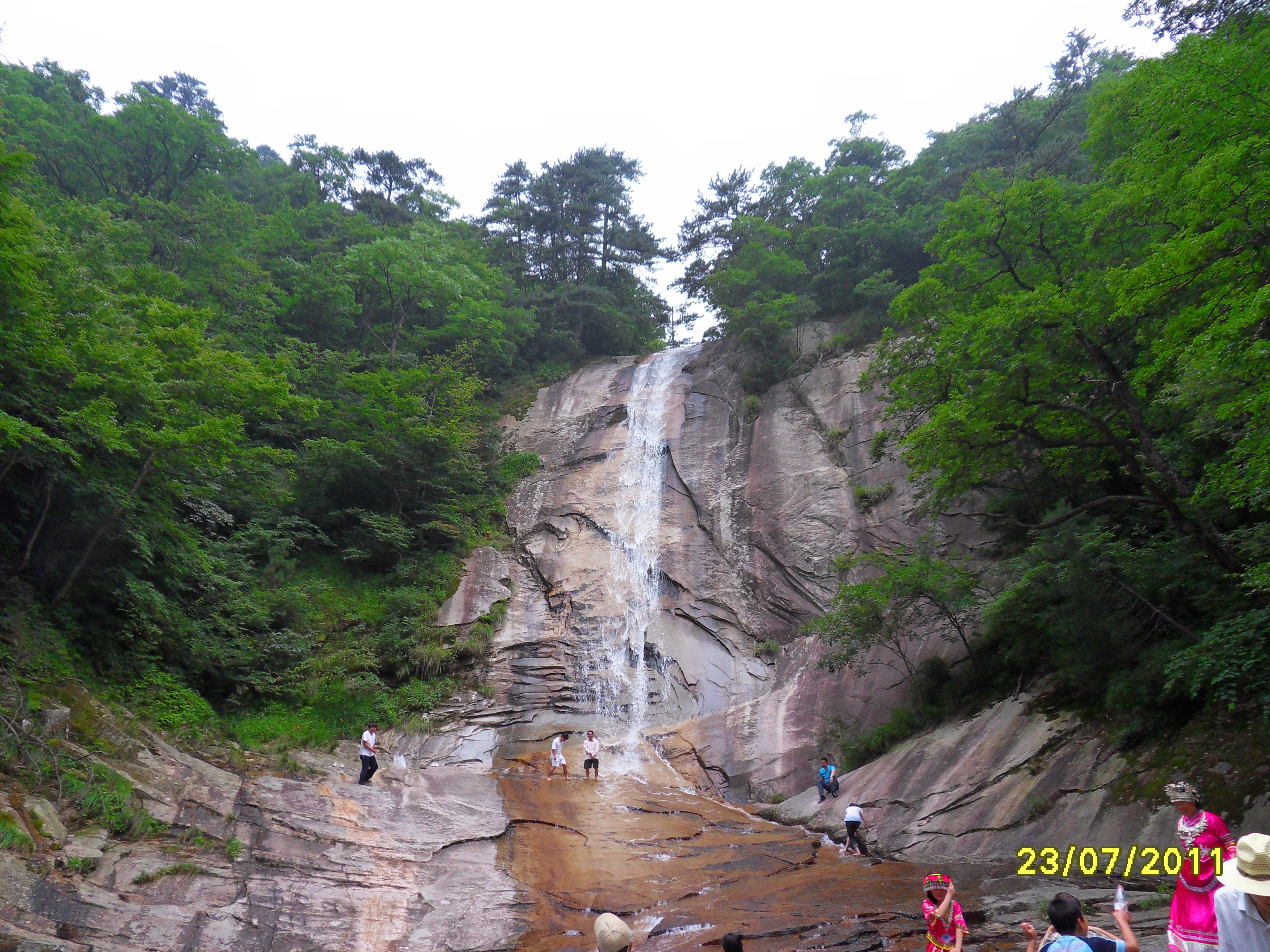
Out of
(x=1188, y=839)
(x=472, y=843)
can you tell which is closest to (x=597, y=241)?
(x=472, y=843)

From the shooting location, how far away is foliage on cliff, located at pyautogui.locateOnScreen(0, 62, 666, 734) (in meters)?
10.5

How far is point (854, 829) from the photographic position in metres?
10.2

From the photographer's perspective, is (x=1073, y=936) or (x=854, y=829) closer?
(x=1073, y=936)

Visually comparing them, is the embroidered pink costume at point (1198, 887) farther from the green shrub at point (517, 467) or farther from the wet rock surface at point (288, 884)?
the green shrub at point (517, 467)

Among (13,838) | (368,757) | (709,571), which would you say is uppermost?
(709,571)

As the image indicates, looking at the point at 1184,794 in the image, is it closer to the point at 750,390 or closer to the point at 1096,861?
the point at 1096,861

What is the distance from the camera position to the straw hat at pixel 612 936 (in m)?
3.06

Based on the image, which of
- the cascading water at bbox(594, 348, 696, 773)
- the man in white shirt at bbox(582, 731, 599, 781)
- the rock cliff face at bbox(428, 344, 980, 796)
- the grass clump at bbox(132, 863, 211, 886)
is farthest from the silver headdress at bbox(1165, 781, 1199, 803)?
the cascading water at bbox(594, 348, 696, 773)

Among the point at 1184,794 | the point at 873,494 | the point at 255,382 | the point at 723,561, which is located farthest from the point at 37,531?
the point at 873,494

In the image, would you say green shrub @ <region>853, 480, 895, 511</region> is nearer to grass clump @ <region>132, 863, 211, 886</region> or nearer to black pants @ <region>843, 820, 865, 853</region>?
black pants @ <region>843, 820, 865, 853</region>

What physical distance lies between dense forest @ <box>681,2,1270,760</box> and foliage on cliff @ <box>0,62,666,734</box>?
11.5m

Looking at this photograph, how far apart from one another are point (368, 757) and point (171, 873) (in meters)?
4.41

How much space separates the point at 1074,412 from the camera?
1020 cm

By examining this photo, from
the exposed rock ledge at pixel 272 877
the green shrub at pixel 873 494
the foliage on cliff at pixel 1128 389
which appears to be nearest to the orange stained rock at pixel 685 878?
the exposed rock ledge at pixel 272 877
